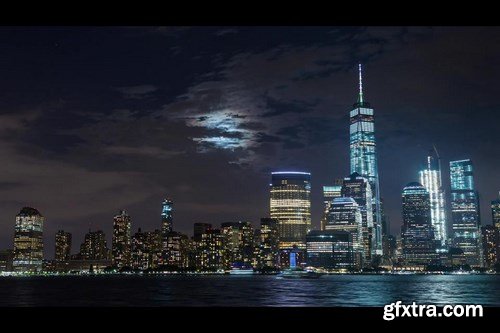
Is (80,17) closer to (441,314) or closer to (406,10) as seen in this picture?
(406,10)

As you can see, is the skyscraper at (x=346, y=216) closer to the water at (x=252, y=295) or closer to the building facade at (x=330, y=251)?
the building facade at (x=330, y=251)

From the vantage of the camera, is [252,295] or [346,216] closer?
[252,295]

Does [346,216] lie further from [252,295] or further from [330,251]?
[252,295]

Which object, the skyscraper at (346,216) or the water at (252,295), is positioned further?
the skyscraper at (346,216)

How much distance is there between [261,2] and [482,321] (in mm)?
3359

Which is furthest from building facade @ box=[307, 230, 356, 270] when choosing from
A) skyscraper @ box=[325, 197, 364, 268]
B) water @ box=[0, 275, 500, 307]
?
water @ box=[0, 275, 500, 307]

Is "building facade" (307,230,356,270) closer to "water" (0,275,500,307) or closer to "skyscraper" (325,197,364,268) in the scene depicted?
"skyscraper" (325,197,364,268)

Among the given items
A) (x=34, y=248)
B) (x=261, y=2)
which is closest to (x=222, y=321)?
(x=261, y=2)

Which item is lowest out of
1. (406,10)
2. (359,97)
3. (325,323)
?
(325,323)

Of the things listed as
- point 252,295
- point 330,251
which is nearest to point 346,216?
point 330,251

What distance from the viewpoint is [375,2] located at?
4.40 metres

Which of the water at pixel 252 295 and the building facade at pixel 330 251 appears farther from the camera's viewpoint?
the building facade at pixel 330 251

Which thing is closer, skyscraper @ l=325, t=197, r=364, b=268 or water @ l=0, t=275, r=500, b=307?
water @ l=0, t=275, r=500, b=307

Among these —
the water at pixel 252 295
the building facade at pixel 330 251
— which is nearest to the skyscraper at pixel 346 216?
the building facade at pixel 330 251
